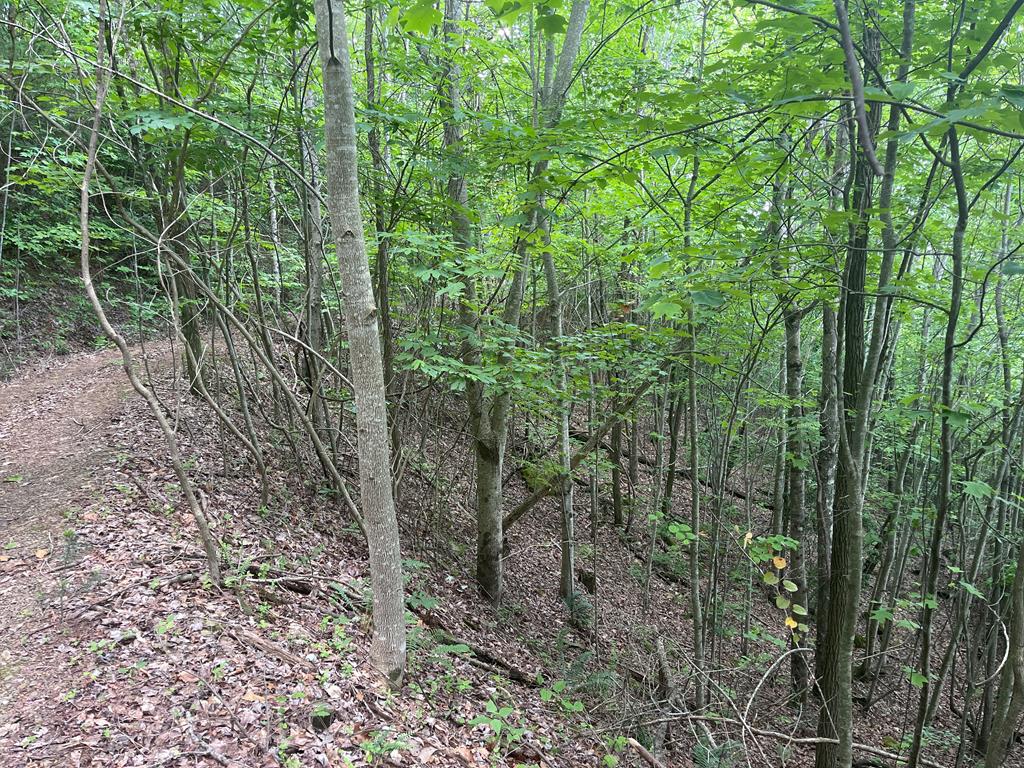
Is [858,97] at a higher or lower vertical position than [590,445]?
higher

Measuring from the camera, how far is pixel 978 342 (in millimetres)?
11484

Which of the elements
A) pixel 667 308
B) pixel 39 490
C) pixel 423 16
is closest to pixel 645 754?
Answer: pixel 667 308

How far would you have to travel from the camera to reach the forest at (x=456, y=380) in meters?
3.17

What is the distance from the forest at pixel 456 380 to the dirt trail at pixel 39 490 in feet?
0.13

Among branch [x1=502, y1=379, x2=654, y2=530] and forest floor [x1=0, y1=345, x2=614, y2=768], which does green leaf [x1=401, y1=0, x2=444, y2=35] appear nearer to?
forest floor [x1=0, y1=345, x2=614, y2=768]

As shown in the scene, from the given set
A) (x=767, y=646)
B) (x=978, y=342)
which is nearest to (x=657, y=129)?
(x=767, y=646)

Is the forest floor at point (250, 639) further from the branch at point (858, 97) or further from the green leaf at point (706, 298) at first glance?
the branch at point (858, 97)

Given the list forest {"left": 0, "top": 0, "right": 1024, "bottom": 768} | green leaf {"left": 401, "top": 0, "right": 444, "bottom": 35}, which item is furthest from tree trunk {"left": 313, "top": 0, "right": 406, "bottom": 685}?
green leaf {"left": 401, "top": 0, "right": 444, "bottom": 35}

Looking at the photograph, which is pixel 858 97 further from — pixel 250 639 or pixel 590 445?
pixel 590 445

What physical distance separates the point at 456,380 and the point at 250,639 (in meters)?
3.02

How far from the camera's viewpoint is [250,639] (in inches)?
150

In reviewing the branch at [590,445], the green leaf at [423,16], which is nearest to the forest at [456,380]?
the green leaf at [423,16]

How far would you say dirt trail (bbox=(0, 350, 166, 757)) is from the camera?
3350 millimetres

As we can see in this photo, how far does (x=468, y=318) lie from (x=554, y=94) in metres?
2.95
